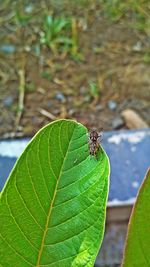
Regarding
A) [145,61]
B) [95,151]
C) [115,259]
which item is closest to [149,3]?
[145,61]

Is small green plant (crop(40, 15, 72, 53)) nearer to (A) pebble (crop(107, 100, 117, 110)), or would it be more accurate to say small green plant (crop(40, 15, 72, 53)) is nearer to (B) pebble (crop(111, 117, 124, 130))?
(A) pebble (crop(107, 100, 117, 110))

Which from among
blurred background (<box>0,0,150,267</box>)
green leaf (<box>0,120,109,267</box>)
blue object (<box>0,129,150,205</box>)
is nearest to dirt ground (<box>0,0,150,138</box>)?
blurred background (<box>0,0,150,267</box>)

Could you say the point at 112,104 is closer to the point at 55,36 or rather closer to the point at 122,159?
the point at 55,36

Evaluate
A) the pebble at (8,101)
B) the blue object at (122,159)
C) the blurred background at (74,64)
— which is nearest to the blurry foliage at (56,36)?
the blurred background at (74,64)

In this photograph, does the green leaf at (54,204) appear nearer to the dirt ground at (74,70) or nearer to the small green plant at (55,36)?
the dirt ground at (74,70)

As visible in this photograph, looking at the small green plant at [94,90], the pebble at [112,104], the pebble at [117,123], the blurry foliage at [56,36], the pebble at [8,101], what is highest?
the blurry foliage at [56,36]

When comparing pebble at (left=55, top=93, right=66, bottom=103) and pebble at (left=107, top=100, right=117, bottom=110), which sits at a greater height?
pebble at (left=55, top=93, right=66, bottom=103)
